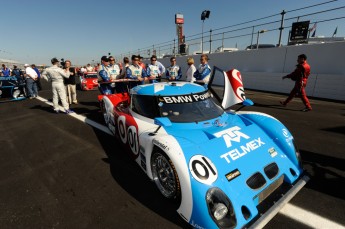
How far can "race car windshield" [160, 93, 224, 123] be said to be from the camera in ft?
10.2

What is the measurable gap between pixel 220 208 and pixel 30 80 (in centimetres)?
1170

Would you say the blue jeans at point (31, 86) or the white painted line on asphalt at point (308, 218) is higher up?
the blue jeans at point (31, 86)

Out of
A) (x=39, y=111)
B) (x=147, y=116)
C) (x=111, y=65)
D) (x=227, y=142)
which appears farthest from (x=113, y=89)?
(x=227, y=142)

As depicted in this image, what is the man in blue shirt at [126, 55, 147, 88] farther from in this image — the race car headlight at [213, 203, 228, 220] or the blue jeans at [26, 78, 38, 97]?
the blue jeans at [26, 78, 38, 97]

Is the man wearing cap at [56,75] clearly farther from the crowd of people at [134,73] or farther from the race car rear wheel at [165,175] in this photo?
the race car rear wheel at [165,175]

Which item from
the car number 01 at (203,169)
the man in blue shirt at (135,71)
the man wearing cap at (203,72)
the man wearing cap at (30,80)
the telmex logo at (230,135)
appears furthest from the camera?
the man wearing cap at (30,80)

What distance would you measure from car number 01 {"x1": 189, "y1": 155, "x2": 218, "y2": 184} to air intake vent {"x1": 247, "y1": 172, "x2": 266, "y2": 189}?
0.43m

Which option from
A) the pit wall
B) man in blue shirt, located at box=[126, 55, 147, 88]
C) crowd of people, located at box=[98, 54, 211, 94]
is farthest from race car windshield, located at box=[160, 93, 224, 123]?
the pit wall

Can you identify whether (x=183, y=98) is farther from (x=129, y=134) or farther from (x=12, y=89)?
(x=12, y=89)

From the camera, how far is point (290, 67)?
1111 cm

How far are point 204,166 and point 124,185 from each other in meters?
1.40

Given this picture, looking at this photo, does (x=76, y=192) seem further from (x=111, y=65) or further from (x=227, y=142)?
(x=111, y=65)

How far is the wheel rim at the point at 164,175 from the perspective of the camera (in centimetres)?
238

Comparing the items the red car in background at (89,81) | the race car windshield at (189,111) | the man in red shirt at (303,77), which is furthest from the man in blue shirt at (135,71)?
the red car in background at (89,81)
